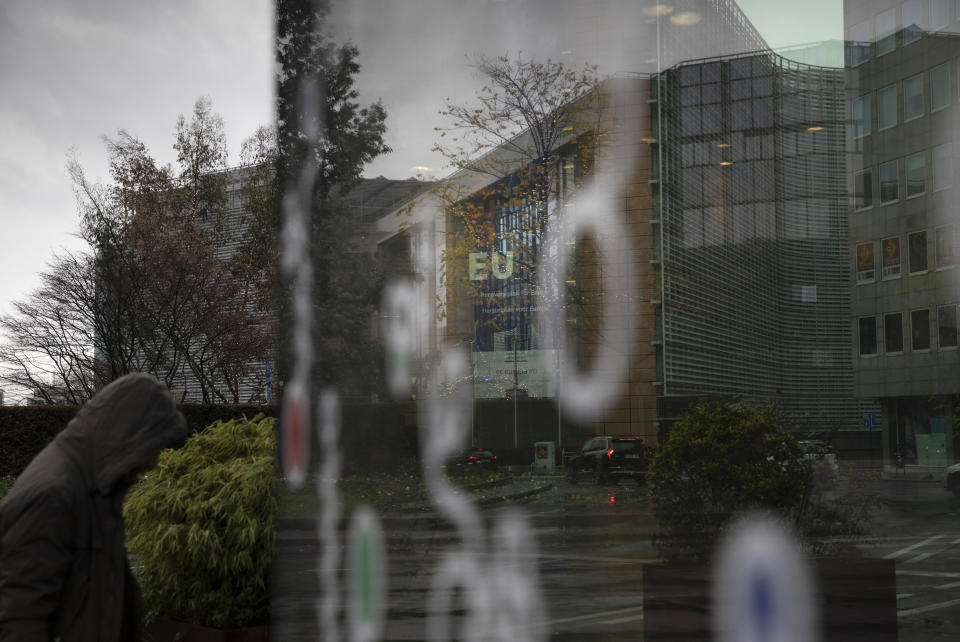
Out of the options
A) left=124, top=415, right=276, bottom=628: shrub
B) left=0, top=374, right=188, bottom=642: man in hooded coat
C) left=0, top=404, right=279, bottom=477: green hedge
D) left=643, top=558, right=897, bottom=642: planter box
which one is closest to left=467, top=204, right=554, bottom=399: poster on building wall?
left=643, top=558, right=897, bottom=642: planter box

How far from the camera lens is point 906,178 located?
124 inches

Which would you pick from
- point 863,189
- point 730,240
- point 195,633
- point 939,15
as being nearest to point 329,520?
point 195,633

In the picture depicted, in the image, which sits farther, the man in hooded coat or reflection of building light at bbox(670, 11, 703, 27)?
reflection of building light at bbox(670, 11, 703, 27)

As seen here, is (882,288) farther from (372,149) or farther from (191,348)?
(191,348)

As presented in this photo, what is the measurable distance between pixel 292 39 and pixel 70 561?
3.06 meters

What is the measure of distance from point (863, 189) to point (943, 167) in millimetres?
253

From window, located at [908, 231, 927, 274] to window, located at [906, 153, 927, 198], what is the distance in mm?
143

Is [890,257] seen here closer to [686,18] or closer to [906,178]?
[906,178]

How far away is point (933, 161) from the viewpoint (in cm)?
312

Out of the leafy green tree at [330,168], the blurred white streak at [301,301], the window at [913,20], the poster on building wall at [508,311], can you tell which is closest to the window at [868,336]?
the window at [913,20]

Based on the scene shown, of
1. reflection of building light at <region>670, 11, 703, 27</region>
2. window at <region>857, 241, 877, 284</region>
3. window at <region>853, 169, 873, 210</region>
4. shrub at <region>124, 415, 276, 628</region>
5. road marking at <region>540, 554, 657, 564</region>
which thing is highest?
reflection of building light at <region>670, 11, 703, 27</region>

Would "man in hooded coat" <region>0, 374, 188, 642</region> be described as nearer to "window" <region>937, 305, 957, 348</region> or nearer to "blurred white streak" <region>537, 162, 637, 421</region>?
"blurred white streak" <region>537, 162, 637, 421</region>

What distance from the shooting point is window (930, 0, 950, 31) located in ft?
10.2

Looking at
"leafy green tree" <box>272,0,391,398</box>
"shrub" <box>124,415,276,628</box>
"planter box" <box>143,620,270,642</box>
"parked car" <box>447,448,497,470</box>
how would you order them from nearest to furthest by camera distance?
1. "parked car" <box>447,448,497,470</box>
2. "leafy green tree" <box>272,0,391,398</box>
3. "planter box" <box>143,620,270,642</box>
4. "shrub" <box>124,415,276,628</box>
